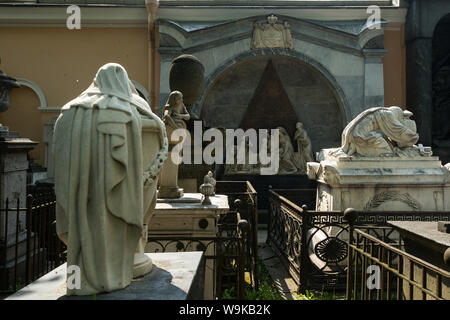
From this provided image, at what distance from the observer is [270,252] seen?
22.1 ft

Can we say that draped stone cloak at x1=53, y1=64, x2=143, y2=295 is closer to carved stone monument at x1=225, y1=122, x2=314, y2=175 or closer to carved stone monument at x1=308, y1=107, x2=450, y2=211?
carved stone monument at x1=308, y1=107, x2=450, y2=211

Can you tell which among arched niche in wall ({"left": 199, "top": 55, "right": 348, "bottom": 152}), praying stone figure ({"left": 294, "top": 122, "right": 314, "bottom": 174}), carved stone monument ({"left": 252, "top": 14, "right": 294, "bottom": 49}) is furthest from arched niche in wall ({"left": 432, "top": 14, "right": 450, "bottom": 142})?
carved stone monument ({"left": 252, "top": 14, "right": 294, "bottom": 49})

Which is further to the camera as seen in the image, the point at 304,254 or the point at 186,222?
the point at 304,254

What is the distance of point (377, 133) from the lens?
240 inches

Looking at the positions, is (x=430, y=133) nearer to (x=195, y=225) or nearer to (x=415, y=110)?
(x=415, y=110)

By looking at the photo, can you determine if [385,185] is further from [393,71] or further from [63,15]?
[63,15]

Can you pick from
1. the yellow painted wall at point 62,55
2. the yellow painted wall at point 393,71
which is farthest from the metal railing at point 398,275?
the yellow painted wall at point 62,55

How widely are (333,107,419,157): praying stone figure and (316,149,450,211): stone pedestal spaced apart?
218mm

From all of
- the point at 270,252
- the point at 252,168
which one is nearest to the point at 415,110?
the point at 252,168

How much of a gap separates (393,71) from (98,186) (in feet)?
39.3

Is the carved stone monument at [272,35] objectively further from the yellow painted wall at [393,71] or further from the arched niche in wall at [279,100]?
the yellow painted wall at [393,71]

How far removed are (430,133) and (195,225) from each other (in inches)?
376

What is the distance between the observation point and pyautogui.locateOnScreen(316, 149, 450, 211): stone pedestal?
570 centimetres

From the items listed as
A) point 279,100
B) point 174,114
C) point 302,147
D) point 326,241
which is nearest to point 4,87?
point 174,114
